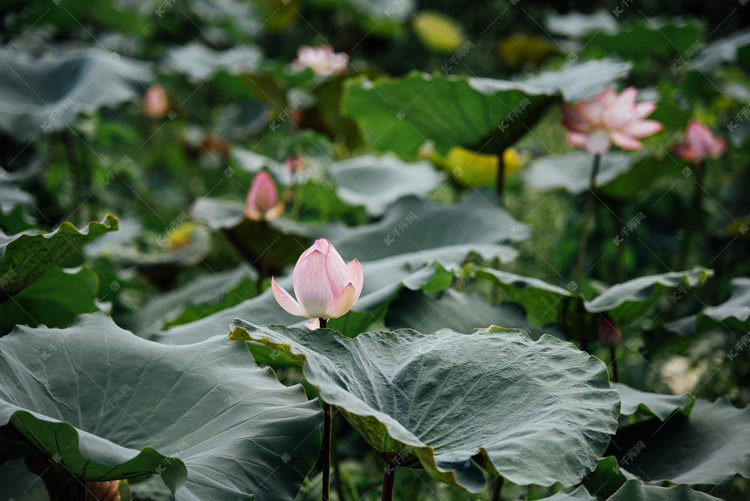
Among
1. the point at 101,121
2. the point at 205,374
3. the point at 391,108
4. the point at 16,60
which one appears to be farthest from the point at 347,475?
the point at 101,121

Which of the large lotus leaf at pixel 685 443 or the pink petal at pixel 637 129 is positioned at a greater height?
the pink petal at pixel 637 129

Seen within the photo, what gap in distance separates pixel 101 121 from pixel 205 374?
2.59 meters

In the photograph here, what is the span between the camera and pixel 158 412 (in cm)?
87

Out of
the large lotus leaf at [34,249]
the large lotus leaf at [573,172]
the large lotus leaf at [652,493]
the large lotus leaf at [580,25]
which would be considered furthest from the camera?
the large lotus leaf at [580,25]

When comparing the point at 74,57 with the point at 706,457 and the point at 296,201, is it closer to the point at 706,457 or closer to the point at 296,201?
the point at 296,201

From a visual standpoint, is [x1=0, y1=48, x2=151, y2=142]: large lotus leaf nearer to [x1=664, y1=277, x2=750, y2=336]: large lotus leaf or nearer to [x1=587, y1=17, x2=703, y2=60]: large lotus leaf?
[x1=664, y1=277, x2=750, y2=336]: large lotus leaf

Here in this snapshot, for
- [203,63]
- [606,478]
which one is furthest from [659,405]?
[203,63]

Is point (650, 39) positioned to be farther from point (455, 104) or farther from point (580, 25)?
point (455, 104)

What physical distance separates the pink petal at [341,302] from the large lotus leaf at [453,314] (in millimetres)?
283

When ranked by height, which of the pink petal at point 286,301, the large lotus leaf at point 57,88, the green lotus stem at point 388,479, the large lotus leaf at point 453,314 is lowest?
the large lotus leaf at point 57,88

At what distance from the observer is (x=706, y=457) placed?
3.35ft

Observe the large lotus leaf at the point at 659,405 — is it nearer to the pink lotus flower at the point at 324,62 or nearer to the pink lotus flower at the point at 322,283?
the pink lotus flower at the point at 322,283

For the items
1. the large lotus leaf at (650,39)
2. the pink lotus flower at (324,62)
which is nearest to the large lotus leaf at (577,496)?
the pink lotus flower at (324,62)

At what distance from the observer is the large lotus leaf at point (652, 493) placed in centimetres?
82
